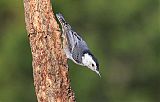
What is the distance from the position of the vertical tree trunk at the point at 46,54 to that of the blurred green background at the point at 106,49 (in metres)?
10.3

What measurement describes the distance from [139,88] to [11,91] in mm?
3317

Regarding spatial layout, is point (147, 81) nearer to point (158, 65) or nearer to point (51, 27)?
point (158, 65)

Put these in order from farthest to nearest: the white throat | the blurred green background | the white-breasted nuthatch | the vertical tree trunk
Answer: the blurred green background
the white throat
the white-breasted nuthatch
the vertical tree trunk

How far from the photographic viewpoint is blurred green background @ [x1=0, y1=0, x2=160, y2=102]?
1777cm

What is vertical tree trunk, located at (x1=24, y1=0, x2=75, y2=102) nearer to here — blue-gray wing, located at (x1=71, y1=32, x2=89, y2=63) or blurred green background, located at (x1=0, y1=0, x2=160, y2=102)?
blue-gray wing, located at (x1=71, y1=32, x2=89, y2=63)

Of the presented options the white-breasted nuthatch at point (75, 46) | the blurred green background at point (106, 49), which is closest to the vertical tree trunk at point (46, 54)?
the white-breasted nuthatch at point (75, 46)

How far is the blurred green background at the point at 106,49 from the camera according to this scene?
17766mm

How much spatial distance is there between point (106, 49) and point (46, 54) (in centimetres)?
1215

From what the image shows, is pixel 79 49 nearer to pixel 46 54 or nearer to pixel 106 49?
pixel 46 54

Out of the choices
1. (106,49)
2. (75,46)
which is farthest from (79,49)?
(106,49)

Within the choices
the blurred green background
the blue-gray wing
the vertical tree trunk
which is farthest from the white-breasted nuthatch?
the blurred green background

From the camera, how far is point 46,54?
6.95 metres

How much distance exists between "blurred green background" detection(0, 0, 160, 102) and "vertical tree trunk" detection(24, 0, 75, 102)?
33.7ft

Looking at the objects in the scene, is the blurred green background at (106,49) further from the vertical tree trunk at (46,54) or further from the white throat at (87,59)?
the vertical tree trunk at (46,54)
